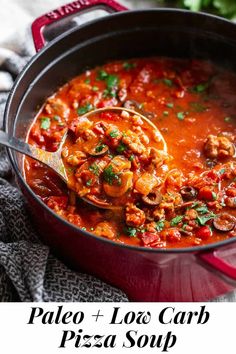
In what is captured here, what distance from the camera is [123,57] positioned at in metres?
5.32

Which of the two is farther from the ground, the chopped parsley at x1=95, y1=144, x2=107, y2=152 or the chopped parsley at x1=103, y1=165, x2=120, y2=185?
the chopped parsley at x1=95, y1=144, x2=107, y2=152

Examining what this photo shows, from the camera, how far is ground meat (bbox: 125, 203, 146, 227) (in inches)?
160

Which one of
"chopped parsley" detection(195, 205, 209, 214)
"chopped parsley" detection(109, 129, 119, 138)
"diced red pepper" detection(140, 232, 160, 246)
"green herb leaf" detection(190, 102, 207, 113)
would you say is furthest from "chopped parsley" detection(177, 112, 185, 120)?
"diced red pepper" detection(140, 232, 160, 246)

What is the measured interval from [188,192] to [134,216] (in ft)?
1.45

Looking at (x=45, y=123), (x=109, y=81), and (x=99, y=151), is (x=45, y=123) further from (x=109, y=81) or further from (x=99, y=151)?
(x=99, y=151)

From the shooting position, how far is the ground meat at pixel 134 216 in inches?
160

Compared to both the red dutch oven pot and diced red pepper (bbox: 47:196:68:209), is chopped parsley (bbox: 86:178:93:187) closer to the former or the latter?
diced red pepper (bbox: 47:196:68:209)

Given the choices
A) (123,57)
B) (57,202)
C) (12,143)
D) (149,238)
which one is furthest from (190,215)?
(123,57)

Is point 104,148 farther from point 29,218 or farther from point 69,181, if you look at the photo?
point 29,218

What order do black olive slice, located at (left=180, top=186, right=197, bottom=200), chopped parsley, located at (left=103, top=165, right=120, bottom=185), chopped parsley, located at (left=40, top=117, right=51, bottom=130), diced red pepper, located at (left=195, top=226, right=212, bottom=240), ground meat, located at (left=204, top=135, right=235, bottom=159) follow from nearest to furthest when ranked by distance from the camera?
chopped parsley, located at (left=103, top=165, right=120, bottom=185) < diced red pepper, located at (left=195, top=226, right=212, bottom=240) < black olive slice, located at (left=180, top=186, right=197, bottom=200) < ground meat, located at (left=204, top=135, right=235, bottom=159) < chopped parsley, located at (left=40, top=117, right=51, bottom=130)

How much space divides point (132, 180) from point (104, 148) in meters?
0.28

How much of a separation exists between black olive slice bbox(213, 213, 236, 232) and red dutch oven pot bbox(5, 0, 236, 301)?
35cm

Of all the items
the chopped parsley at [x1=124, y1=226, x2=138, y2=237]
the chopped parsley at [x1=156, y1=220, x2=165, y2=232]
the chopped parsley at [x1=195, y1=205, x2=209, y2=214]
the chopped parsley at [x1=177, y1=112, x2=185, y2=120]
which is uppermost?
the chopped parsley at [x1=177, y1=112, x2=185, y2=120]

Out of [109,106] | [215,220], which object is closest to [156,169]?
[215,220]
